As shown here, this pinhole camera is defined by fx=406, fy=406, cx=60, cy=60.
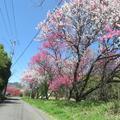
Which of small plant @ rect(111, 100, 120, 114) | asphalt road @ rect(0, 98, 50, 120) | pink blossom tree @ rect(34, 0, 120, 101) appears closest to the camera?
small plant @ rect(111, 100, 120, 114)

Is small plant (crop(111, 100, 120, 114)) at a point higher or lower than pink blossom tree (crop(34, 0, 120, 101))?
lower

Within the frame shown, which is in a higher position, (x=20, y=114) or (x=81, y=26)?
(x=81, y=26)

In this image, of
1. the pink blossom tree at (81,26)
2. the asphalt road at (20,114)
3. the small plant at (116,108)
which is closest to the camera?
the small plant at (116,108)

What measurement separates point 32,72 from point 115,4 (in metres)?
55.4

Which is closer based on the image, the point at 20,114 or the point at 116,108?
the point at 116,108

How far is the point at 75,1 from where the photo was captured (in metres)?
33.1

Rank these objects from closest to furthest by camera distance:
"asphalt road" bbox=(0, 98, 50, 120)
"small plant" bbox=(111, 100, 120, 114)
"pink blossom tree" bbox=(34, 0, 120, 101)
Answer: "small plant" bbox=(111, 100, 120, 114)
"asphalt road" bbox=(0, 98, 50, 120)
"pink blossom tree" bbox=(34, 0, 120, 101)

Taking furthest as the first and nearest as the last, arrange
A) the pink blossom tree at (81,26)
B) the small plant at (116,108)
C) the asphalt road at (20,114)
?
1. the pink blossom tree at (81,26)
2. the asphalt road at (20,114)
3. the small plant at (116,108)

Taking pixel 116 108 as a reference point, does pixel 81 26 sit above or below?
above

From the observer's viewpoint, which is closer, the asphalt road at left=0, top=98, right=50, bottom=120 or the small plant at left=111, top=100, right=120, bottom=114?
the small plant at left=111, top=100, right=120, bottom=114

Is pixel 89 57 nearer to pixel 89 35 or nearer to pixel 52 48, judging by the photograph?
pixel 52 48

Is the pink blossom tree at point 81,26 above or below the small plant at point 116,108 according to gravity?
above

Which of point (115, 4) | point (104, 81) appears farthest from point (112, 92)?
point (115, 4)

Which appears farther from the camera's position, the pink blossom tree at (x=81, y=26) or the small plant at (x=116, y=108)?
the pink blossom tree at (x=81, y=26)
